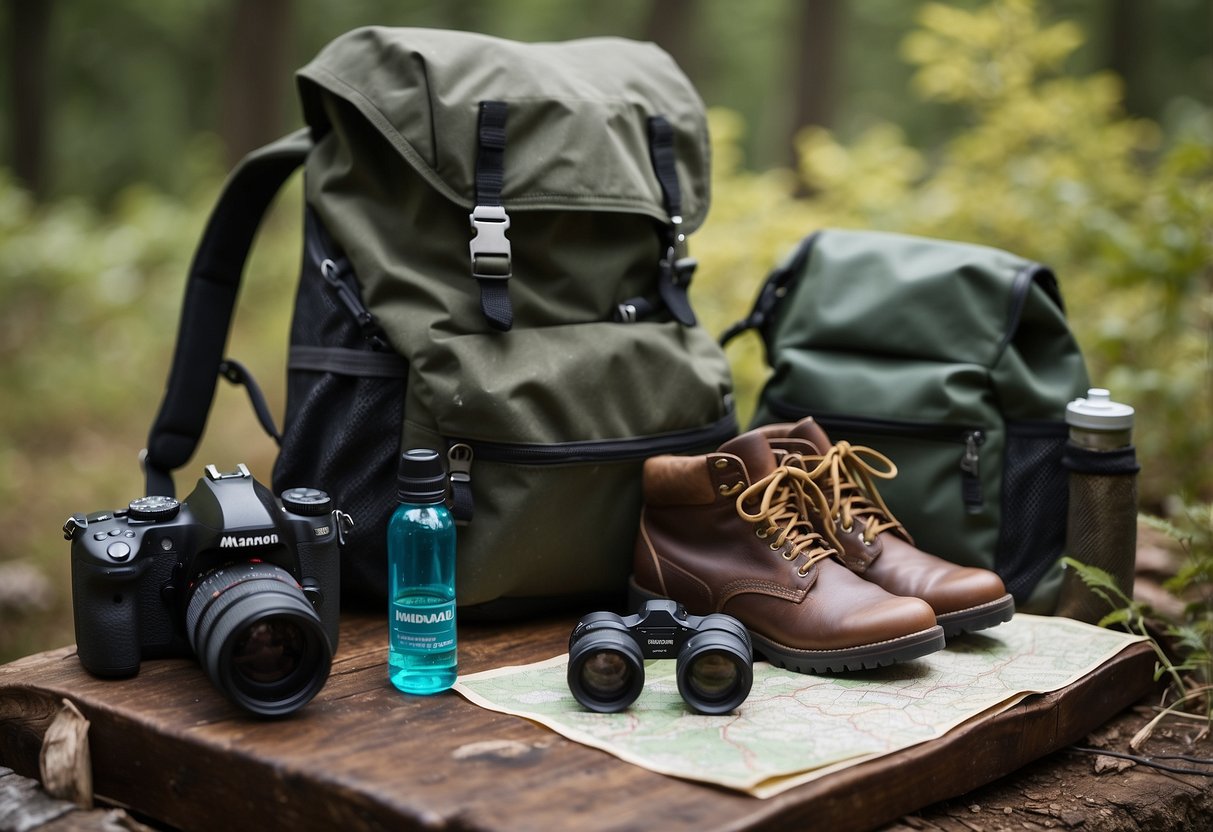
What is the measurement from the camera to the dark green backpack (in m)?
2.29

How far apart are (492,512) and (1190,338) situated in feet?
8.34

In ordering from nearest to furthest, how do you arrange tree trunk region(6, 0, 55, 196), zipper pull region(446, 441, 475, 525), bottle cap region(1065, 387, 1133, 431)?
zipper pull region(446, 441, 475, 525) → bottle cap region(1065, 387, 1133, 431) → tree trunk region(6, 0, 55, 196)

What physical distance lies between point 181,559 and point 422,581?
0.38 metres

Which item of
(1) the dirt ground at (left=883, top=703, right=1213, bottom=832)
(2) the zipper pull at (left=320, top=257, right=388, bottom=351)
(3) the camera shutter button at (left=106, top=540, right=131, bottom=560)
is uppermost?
(2) the zipper pull at (left=320, top=257, right=388, bottom=351)

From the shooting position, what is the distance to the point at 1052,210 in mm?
3992

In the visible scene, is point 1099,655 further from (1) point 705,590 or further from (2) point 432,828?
(2) point 432,828

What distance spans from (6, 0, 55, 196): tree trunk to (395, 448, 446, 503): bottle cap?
989cm

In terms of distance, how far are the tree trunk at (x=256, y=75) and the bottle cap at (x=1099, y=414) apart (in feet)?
20.6

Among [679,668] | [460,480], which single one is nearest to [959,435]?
[679,668]

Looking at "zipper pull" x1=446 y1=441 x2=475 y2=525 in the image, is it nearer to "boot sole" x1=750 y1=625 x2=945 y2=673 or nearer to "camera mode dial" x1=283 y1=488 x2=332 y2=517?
"camera mode dial" x1=283 y1=488 x2=332 y2=517

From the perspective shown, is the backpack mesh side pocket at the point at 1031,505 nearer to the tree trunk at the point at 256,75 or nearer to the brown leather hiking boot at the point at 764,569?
the brown leather hiking boot at the point at 764,569

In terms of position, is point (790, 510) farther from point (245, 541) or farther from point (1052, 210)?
point (1052, 210)

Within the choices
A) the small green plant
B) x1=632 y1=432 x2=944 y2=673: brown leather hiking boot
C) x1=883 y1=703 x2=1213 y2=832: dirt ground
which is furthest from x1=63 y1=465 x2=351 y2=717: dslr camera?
the small green plant

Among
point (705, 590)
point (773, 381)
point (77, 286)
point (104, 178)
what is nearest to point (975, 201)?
point (773, 381)
